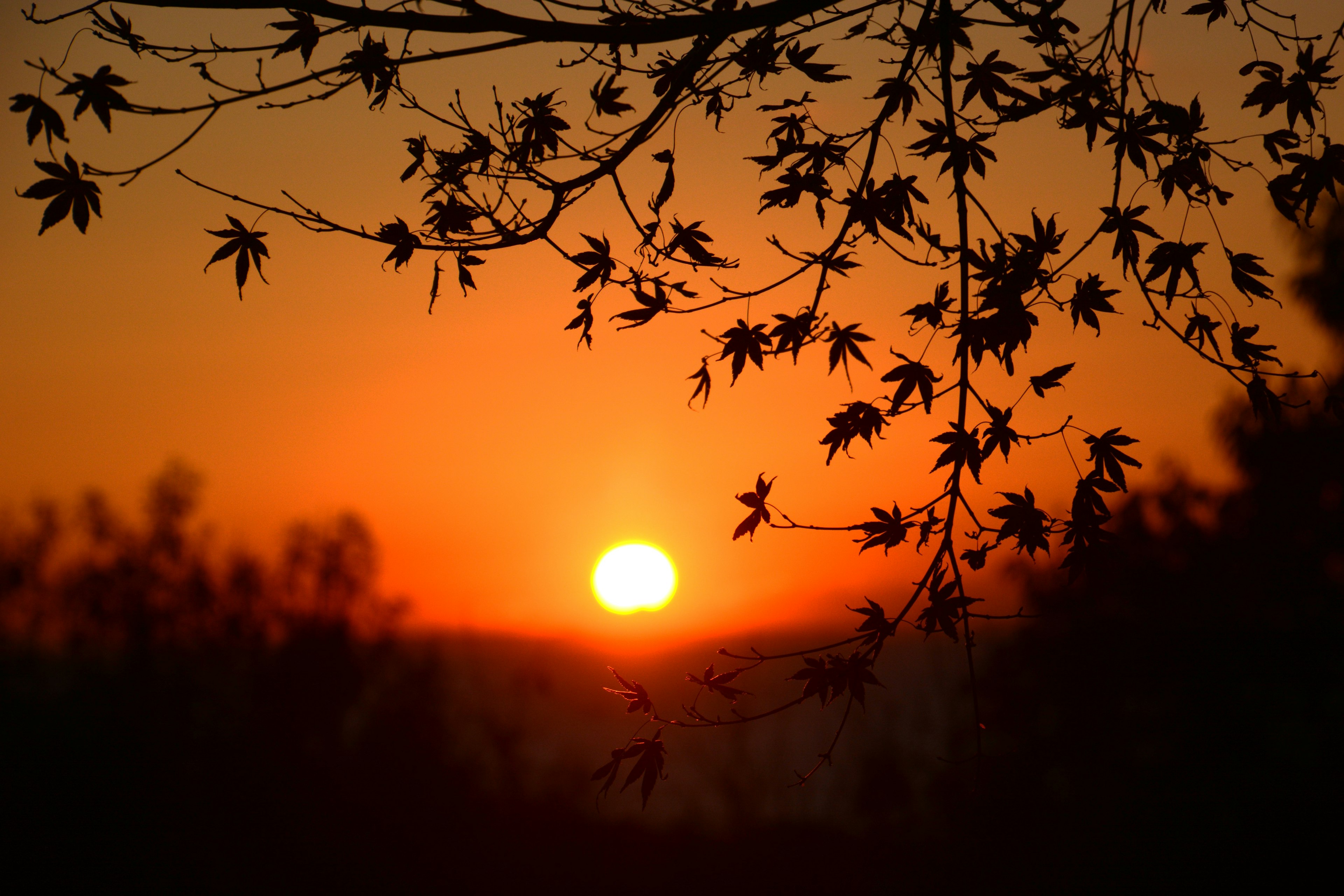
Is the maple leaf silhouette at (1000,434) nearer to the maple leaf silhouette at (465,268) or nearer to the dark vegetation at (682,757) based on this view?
the maple leaf silhouette at (465,268)

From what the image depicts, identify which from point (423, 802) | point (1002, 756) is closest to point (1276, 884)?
point (1002, 756)

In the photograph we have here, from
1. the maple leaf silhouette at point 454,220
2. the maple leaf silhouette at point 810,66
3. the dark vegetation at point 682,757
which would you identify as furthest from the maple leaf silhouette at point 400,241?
the dark vegetation at point 682,757

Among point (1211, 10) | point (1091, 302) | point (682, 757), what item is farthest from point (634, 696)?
point (682, 757)

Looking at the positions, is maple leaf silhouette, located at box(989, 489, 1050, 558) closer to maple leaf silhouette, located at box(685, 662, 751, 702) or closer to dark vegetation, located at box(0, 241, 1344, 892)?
maple leaf silhouette, located at box(685, 662, 751, 702)

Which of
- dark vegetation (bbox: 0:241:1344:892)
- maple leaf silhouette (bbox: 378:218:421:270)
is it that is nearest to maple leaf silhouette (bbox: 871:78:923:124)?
maple leaf silhouette (bbox: 378:218:421:270)

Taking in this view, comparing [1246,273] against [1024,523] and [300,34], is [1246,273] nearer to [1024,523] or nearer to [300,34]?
[1024,523]

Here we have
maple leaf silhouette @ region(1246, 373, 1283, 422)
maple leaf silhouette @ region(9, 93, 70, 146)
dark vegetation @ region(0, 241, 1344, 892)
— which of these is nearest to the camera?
maple leaf silhouette @ region(9, 93, 70, 146)

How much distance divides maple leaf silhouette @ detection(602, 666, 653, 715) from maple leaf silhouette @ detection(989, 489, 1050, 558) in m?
1.45

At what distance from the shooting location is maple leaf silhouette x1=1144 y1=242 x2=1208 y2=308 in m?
3.31

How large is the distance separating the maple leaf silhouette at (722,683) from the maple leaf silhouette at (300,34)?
107 inches

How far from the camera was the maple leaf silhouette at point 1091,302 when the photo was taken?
11.0 feet

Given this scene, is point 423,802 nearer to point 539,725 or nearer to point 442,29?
point 539,725

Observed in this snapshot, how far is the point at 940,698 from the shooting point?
1738 cm

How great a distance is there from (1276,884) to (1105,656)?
3.95 m
